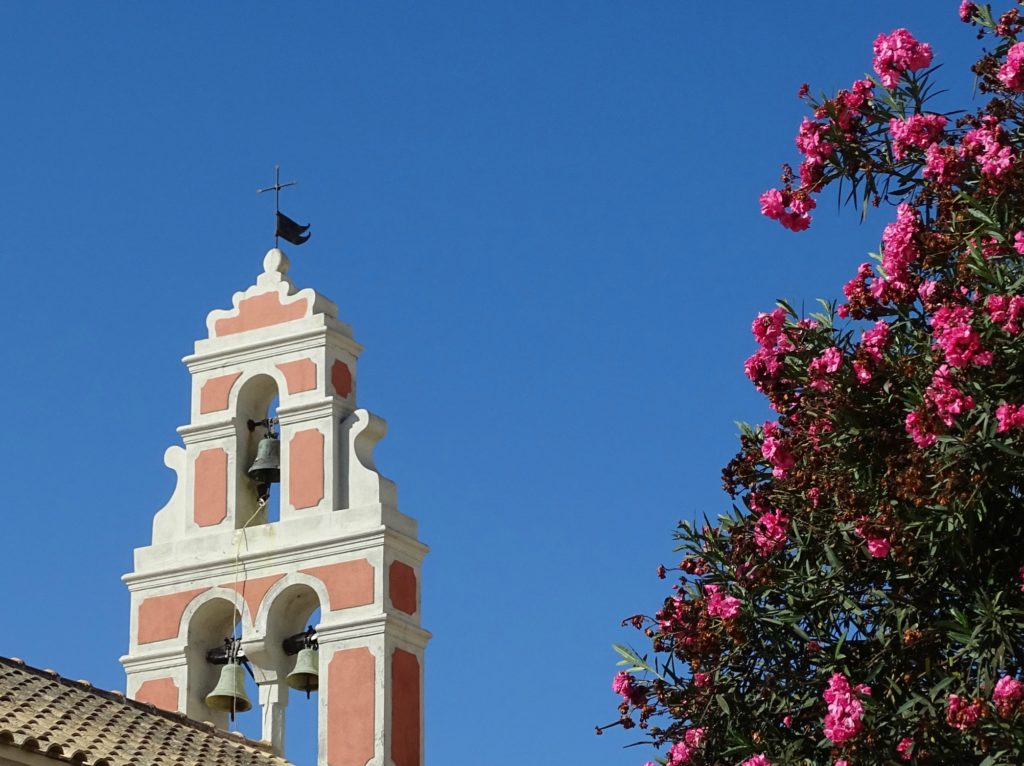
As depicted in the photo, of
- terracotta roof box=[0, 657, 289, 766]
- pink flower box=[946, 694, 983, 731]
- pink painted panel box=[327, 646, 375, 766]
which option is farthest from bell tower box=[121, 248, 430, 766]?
pink flower box=[946, 694, 983, 731]

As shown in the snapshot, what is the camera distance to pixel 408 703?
21219 mm

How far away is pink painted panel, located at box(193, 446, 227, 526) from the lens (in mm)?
22359

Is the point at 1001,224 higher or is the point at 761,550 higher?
the point at 1001,224

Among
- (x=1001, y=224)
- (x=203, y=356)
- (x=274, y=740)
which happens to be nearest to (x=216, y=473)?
(x=203, y=356)

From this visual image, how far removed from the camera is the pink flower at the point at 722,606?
12.9 metres

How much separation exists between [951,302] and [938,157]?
82 cm

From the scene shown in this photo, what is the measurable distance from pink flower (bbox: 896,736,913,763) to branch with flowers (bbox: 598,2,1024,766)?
0.06 ft

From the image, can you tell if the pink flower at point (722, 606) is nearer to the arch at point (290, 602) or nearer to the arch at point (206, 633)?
the arch at point (290, 602)

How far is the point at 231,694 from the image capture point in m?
21.3

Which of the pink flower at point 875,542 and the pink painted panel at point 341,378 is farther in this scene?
the pink painted panel at point 341,378

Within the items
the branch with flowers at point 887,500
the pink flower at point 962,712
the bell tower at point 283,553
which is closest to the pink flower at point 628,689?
the branch with flowers at point 887,500

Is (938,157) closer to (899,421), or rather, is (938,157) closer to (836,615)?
(899,421)

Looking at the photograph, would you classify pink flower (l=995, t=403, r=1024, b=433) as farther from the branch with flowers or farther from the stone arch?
the stone arch

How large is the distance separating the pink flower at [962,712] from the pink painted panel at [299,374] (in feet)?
38.9
